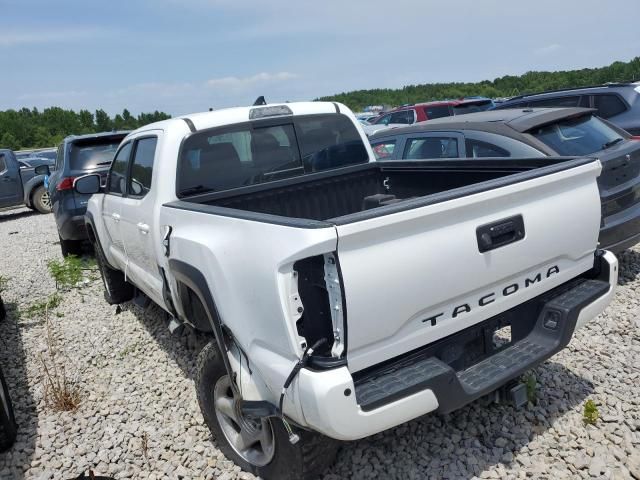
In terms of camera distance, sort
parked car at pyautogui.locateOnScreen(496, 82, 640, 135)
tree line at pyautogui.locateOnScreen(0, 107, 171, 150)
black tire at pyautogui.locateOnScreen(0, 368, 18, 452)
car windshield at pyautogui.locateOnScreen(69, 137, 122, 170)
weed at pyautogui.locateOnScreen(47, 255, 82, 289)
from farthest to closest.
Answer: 1. tree line at pyautogui.locateOnScreen(0, 107, 171, 150)
2. car windshield at pyautogui.locateOnScreen(69, 137, 122, 170)
3. parked car at pyautogui.locateOnScreen(496, 82, 640, 135)
4. weed at pyautogui.locateOnScreen(47, 255, 82, 289)
5. black tire at pyautogui.locateOnScreen(0, 368, 18, 452)

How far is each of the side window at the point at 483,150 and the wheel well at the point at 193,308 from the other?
311cm

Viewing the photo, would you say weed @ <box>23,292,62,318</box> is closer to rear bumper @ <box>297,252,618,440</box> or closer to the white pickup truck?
the white pickup truck

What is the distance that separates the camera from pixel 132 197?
405cm

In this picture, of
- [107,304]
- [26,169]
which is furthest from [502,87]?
[107,304]

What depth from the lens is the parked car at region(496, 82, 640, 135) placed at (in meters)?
7.00

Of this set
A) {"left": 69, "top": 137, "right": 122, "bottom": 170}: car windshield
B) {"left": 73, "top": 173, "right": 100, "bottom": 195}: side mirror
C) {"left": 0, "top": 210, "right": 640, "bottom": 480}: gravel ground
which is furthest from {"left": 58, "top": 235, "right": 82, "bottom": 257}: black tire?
{"left": 73, "top": 173, "right": 100, "bottom": 195}: side mirror

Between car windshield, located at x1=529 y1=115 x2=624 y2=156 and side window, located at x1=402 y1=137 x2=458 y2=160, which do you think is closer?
car windshield, located at x1=529 y1=115 x2=624 y2=156

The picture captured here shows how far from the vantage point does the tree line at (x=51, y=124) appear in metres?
65.4

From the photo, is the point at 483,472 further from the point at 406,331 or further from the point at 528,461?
the point at 406,331

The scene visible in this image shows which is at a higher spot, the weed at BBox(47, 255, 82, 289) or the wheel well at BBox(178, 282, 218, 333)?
the wheel well at BBox(178, 282, 218, 333)

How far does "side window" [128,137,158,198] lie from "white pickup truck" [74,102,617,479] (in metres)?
0.08

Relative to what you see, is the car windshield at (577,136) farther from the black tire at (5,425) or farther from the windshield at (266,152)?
the black tire at (5,425)

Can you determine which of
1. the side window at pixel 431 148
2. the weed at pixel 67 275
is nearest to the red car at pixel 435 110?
the side window at pixel 431 148

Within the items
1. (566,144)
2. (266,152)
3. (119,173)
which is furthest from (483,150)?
(119,173)
